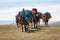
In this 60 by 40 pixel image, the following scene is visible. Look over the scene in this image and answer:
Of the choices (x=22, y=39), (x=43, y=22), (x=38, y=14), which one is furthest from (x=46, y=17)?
(x=22, y=39)

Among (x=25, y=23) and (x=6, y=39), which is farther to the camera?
(x=25, y=23)

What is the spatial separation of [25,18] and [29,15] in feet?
7.46

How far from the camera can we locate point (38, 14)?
174 feet

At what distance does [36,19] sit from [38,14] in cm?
144

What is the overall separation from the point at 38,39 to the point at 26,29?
540 inches

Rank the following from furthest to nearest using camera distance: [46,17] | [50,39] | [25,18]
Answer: [46,17] → [25,18] → [50,39]

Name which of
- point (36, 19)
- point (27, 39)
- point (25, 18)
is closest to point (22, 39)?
point (27, 39)

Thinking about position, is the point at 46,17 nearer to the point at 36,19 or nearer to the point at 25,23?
the point at 36,19

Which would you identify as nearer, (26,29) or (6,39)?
(6,39)

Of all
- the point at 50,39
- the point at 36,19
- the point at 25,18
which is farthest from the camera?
the point at 36,19

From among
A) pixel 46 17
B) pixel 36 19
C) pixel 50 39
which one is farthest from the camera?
pixel 46 17

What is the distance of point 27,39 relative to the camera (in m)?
27.8

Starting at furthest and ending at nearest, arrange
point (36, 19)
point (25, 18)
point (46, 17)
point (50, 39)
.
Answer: point (46, 17), point (36, 19), point (25, 18), point (50, 39)

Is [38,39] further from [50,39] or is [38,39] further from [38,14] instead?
[38,14]
